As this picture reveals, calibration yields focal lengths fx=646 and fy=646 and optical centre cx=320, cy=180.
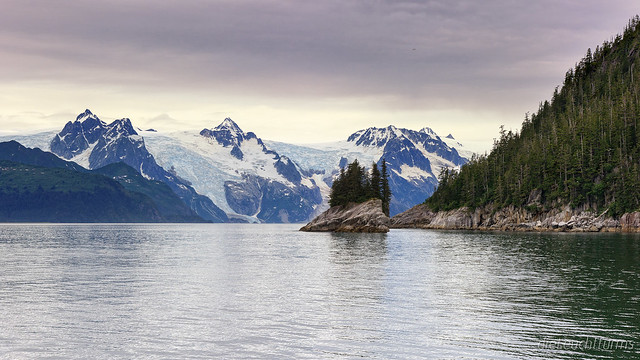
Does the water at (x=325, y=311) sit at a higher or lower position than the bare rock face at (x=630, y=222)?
lower

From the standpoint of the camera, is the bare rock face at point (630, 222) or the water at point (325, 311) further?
the bare rock face at point (630, 222)

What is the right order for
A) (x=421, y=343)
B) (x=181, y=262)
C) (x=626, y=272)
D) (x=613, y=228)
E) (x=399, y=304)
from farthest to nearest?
(x=613, y=228)
(x=181, y=262)
(x=626, y=272)
(x=399, y=304)
(x=421, y=343)

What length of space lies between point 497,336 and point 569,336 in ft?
12.0

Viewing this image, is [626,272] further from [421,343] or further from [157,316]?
[157,316]

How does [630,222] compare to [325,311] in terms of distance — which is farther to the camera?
[630,222]

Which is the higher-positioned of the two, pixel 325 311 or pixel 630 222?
pixel 630 222

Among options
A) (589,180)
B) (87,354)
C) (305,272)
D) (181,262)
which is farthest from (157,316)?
(589,180)

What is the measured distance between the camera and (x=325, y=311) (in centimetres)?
4153

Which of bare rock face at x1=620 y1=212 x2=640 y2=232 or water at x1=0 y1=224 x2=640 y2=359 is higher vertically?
bare rock face at x1=620 y1=212 x2=640 y2=232

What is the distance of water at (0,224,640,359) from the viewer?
31047 mm

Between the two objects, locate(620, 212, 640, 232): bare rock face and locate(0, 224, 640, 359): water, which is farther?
locate(620, 212, 640, 232): bare rock face

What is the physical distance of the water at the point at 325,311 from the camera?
31047mm

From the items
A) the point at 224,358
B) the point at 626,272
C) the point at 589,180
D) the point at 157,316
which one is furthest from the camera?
the point at 589,180

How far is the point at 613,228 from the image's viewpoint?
169 metres
